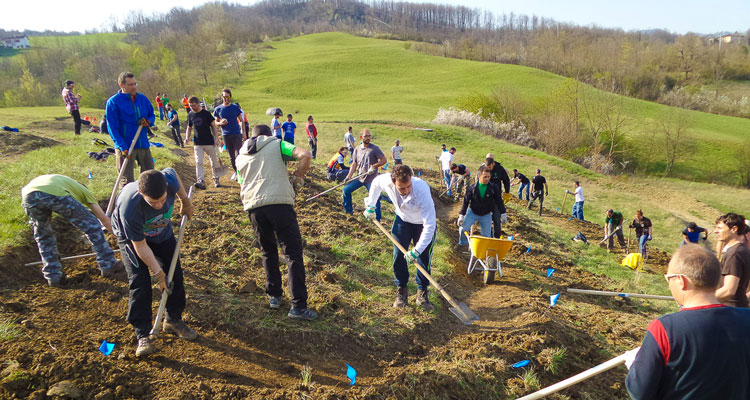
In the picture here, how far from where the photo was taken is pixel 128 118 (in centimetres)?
690

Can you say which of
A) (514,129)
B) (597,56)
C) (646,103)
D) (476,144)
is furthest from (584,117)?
(597,56)

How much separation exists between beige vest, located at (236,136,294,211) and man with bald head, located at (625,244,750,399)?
3.61 meters

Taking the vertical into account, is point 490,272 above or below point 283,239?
below

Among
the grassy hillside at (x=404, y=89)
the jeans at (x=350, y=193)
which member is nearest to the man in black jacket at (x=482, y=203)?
the jeans at (x=350, y=193)

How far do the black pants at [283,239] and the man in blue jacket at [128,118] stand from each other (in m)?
3.66

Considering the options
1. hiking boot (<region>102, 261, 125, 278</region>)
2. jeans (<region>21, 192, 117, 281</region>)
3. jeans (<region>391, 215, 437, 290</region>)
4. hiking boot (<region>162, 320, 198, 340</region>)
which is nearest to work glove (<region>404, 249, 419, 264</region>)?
jeans (<region>391, 215, 437, 290</region>)

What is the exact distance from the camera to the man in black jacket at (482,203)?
24.3 feet

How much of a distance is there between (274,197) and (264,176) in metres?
0.27

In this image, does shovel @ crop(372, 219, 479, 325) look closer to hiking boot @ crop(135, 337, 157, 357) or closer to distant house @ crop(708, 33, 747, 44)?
hiking boot @ crop(135, 337, 157, 357)

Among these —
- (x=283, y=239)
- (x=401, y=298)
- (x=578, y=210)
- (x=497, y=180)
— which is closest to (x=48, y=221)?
(x=283, y=239)

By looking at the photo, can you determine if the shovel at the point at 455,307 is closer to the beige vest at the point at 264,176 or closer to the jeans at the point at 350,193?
the beige vest at the point at 264,176

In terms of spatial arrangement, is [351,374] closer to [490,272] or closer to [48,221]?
[490,272]

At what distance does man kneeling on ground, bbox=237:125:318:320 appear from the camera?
4602mm

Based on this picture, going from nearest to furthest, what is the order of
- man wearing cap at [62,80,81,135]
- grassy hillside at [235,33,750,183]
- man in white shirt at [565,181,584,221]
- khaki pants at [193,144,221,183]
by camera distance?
khaki pants at [193,144,221,183] → man wearing cap at [62,80,81,135] → man in white shirt at [565,181,584,221] → grassy hillside at [235,33,750,183]
